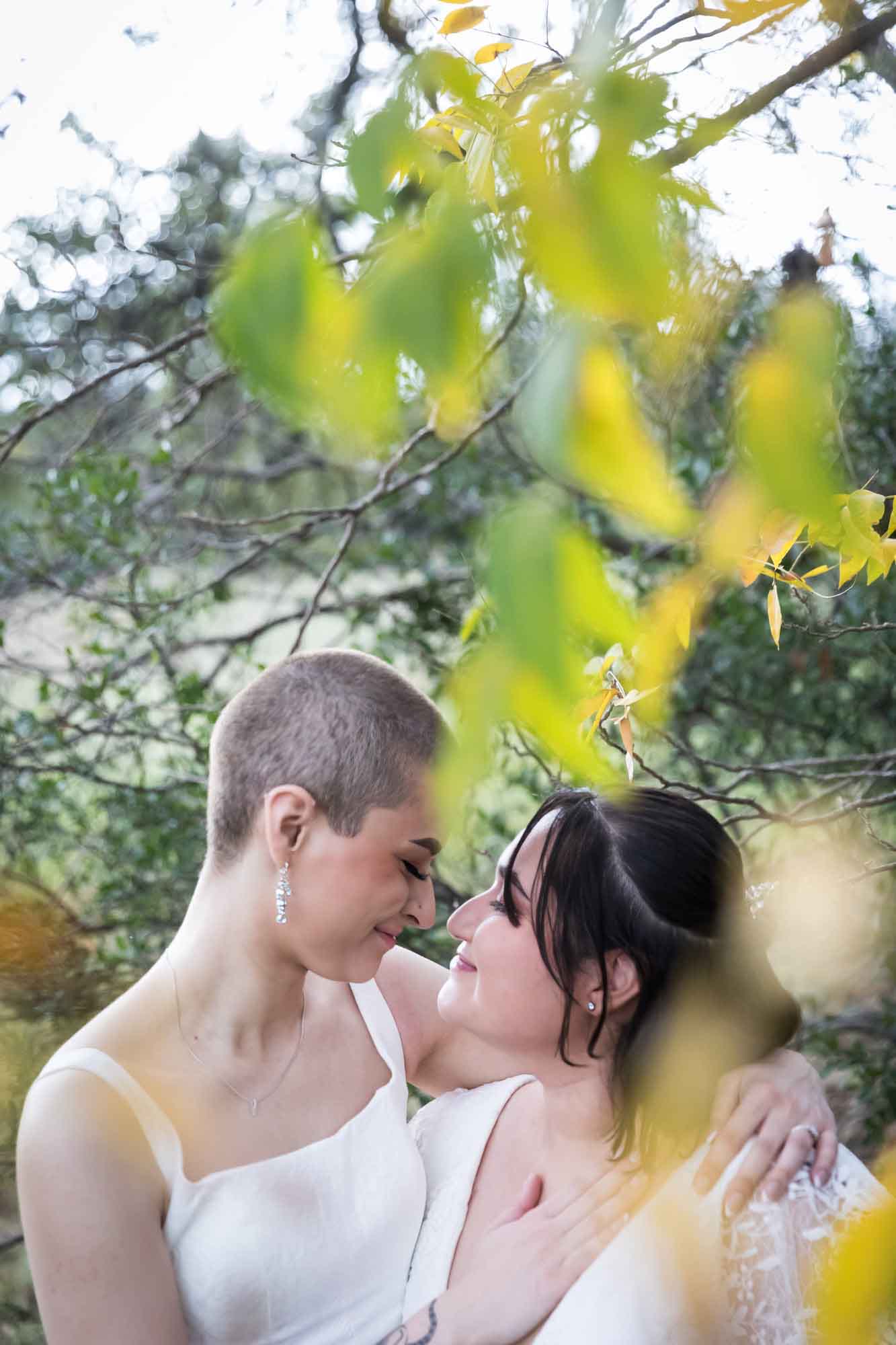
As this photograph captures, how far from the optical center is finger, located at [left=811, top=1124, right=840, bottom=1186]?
1.54 m

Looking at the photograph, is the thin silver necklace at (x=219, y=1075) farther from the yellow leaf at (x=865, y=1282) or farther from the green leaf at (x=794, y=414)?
the green leaf at (x=794, y=414)

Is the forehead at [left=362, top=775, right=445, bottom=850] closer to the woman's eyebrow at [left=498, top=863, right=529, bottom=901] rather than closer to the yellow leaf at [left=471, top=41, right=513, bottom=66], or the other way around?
the woman's eyebrow at [left=498, top=863, right=529, bottom=901]

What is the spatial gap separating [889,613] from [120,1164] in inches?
94.7

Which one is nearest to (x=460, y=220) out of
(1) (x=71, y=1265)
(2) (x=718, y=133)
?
(2) (x=718, y=133)

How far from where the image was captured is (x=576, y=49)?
67 cm

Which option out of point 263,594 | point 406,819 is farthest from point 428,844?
point 263,594

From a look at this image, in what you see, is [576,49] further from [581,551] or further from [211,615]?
[211,615]

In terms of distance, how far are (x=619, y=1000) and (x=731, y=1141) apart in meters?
0.25

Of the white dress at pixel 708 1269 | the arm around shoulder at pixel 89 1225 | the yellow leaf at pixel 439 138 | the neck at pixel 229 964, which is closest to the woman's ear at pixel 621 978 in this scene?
the white dress at pixel 708 1269

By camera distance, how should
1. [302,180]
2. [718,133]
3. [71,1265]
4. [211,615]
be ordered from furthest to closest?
[211,615] → [302,180] → [71,1265] → [718,133]

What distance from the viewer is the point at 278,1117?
185 cm

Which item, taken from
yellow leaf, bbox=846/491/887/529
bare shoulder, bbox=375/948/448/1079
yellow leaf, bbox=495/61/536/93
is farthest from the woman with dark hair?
yellow leaf, bbox=495/61/536/93

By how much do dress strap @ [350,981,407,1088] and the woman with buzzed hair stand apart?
0.38 feet

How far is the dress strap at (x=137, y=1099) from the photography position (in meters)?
1.59
